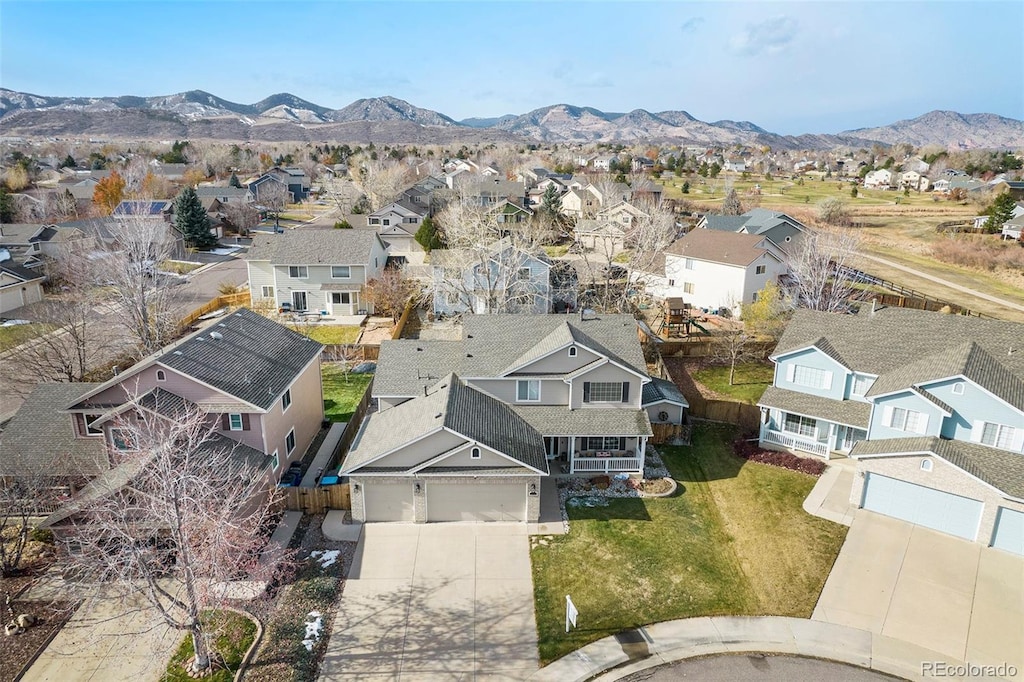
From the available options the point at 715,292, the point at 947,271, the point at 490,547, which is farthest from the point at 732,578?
the point at 947,271

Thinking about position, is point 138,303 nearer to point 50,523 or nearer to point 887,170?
point 50,523

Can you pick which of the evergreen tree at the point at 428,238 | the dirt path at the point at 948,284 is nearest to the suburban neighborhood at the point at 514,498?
the evergreen tree at the point at 428,238

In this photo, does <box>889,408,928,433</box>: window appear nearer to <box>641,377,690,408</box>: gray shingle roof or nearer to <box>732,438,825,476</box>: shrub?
<box>732,438,825,476</box>: shrub

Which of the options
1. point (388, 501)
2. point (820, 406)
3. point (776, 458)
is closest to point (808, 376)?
point (820, 406)

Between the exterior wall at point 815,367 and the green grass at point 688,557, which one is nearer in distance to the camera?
the green grass at point 688,557

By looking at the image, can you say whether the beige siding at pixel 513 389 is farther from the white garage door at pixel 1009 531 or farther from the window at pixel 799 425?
the white garage door at pixel 1009 531

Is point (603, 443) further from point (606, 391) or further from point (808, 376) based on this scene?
point (808, 376)
